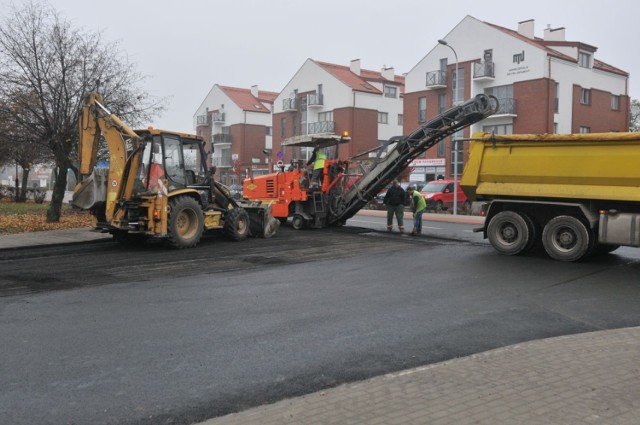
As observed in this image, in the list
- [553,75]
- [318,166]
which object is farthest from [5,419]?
[553,75]

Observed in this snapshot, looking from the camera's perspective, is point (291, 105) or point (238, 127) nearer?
point (291, 105)

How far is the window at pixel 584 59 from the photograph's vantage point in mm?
45906

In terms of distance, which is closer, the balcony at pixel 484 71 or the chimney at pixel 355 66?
the balcony at pixel 484 71

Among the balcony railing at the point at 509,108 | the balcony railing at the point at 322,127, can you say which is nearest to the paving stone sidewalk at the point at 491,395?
the balcony railing at the point at 509,108

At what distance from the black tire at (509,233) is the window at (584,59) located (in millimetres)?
38380

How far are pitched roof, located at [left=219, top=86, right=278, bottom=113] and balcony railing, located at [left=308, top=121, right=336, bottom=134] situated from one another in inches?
578

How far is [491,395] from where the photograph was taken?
4.53 metres

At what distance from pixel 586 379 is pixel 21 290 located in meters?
7.64

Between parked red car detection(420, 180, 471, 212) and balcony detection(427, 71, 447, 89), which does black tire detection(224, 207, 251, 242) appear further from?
balcony detection(427, 71, 447, 89)

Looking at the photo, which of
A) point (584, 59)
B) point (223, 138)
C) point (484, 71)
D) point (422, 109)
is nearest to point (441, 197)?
point (484, 71)

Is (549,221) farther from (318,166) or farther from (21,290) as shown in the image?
(21,290)

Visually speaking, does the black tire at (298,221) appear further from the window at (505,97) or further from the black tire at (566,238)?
the window at (505,97)

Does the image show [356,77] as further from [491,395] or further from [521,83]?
[491,395]

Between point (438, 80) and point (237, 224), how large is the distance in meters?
37.7
